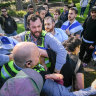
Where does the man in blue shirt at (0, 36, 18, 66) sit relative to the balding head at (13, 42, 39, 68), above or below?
below

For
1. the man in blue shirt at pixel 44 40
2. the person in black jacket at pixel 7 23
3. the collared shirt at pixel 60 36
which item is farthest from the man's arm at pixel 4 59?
the person in black jacket at pixel 7 23

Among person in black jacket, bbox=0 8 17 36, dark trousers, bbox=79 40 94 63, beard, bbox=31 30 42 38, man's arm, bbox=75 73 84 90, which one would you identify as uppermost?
beard, bbox=31 30 42 38

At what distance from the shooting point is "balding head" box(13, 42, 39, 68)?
120cm

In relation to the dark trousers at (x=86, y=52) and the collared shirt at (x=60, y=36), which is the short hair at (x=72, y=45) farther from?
the dark trousers at (x=86, y=52)

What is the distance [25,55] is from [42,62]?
697mm

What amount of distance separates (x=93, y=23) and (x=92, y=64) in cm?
147

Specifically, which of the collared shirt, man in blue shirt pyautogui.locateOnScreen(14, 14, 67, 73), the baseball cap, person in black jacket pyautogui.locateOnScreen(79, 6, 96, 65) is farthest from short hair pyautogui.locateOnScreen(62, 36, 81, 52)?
person in black jacket pyautogui.locateOnScreen(79, 6, 96, 65)

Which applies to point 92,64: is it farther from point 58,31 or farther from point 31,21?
point 31,21

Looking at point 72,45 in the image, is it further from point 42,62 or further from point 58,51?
point 42,62

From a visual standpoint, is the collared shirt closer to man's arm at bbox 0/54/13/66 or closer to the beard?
the beard

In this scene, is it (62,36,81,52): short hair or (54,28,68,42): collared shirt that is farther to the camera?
(54,28,68,42): collared shirt

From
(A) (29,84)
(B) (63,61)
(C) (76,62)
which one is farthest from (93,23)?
(A) (29,84)

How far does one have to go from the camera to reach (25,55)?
1.20m

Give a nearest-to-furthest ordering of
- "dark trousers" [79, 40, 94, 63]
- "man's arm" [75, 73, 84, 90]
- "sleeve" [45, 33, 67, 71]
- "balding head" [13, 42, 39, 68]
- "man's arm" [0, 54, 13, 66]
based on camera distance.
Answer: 1. "balding head" [13, 42, 39, 68]
2. "man's arm" [0, 54, 13, 66]
3. "sleeve" [45, 33, 67, 71]
4. "man's arm" [75, 73, 84, 90]
5. "dark trousers" [79, 40, 94, 63]
